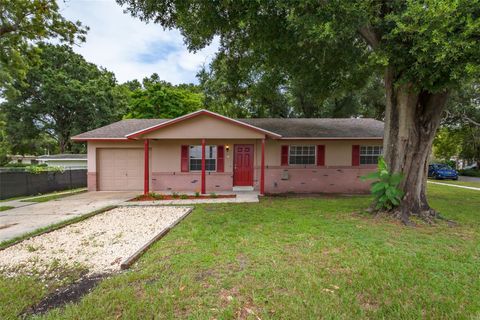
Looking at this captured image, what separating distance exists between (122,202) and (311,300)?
8.41 m

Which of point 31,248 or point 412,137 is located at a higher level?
point 412,137

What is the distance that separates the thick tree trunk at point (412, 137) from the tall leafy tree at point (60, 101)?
24.0 m

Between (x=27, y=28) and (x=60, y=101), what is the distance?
557 inches

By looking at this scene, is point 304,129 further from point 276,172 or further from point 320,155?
point 276,172

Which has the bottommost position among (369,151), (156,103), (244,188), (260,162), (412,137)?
(244,188)

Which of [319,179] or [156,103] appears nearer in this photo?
[319,179]

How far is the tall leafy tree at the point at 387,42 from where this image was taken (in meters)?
4.61

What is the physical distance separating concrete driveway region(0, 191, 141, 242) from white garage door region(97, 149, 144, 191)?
6.45ft

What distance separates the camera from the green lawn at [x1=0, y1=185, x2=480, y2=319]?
2.67m

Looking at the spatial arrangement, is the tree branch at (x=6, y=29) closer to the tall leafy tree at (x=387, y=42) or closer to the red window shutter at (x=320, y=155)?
the tall leafy tree at (x=387, y=42)

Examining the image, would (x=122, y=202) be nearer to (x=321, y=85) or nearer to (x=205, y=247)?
(x=205, y=247)

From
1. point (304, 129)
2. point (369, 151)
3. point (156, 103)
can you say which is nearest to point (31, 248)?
point (304, 129)

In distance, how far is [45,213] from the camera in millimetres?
7516

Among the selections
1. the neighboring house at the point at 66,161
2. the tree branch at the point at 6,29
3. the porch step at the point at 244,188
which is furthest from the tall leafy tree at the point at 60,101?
the porch step at the point at 244,188
